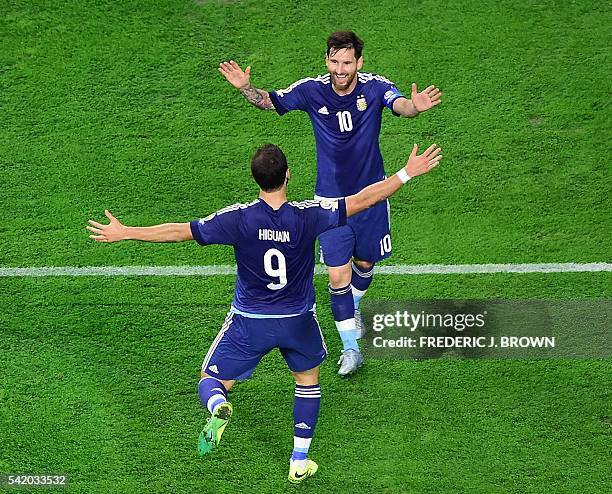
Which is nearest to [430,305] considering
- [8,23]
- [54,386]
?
[54,386]

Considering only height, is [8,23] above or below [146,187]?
above

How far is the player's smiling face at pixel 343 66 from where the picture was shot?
779 cm

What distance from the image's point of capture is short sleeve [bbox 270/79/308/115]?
8258mm

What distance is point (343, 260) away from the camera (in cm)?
834

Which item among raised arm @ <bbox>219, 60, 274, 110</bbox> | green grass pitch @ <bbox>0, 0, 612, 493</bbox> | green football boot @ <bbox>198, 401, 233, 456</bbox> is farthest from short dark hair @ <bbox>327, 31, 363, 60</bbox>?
green football boot @ <bbox>198, 401, 233, 456</bbox>

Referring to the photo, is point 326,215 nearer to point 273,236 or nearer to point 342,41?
point 273,236

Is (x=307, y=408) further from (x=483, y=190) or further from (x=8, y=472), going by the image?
(x=483, y=190)

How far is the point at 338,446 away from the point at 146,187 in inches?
140

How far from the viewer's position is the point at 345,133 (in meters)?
8.14

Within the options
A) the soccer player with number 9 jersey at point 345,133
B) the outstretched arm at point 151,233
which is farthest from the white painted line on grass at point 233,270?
the outstretched arm at point 151,233

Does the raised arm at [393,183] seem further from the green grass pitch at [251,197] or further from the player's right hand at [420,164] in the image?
the green grass pitch at [251,197]

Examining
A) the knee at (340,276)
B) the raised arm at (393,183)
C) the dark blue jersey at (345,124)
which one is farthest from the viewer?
the knee at (340,276)

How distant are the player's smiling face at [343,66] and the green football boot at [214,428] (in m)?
2.56

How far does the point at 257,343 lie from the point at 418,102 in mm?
2075
